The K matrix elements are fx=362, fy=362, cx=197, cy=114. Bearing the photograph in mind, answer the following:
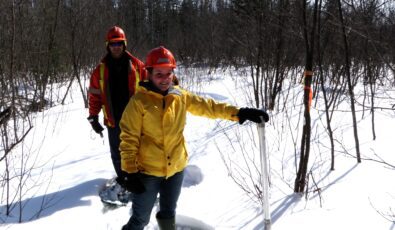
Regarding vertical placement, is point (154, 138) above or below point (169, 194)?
above

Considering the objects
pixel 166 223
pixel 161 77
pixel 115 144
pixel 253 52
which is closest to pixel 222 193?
pixel 115 144

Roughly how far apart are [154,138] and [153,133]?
31 mm

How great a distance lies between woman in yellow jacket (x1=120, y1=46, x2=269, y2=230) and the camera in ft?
6.49

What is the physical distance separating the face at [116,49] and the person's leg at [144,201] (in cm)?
145

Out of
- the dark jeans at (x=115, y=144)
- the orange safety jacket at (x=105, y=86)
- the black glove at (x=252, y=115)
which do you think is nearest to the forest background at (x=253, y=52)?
the orange safety jacket at (x=105, y=86)

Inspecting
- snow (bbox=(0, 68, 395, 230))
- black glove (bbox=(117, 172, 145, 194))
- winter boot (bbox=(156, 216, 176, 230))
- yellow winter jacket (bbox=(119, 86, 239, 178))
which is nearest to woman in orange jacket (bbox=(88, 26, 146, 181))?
snow (bbox=(0, 68, 395, 230))

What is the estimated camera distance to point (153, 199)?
2180 mm

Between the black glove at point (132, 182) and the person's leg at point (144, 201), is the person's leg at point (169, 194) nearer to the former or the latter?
the person's leg at point (144, 201)

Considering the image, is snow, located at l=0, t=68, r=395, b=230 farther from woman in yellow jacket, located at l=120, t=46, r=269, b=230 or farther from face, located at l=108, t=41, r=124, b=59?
face, located at l=108, t=41, r=124, b=59

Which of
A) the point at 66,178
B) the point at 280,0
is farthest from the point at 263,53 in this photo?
the point at 66,178

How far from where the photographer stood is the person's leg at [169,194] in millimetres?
2199

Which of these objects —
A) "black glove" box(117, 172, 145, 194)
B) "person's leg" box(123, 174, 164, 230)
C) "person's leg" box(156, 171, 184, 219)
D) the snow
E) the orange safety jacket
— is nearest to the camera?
"black glove" box(117, 172, 145, 194)

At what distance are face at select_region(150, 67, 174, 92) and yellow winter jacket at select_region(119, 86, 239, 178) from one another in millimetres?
50

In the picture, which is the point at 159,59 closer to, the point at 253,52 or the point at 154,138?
the point at 154,138
